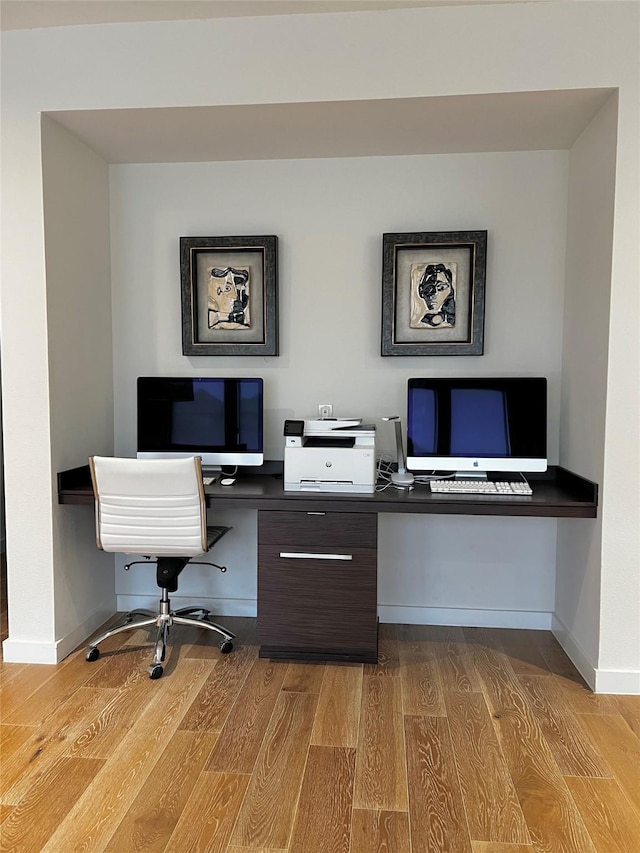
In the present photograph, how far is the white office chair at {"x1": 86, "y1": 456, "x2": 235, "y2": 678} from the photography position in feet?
8.55

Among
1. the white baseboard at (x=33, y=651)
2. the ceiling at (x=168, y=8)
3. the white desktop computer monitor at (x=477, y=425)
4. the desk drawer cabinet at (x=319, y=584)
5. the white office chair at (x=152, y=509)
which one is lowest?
the white baseboard at (x=33, y=651)

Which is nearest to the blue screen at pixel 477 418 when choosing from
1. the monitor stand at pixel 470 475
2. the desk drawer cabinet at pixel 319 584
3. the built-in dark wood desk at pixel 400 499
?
the monitor stand at pixel 470 475

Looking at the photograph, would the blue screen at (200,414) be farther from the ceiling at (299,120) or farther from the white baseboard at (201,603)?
the ceiling at (299,120)

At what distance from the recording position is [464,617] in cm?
324

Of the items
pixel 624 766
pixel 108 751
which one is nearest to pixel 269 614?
pixel 108 751

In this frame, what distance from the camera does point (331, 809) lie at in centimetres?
186

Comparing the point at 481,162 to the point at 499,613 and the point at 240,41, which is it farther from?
the point at 499,613

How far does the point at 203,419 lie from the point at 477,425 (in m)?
1.36

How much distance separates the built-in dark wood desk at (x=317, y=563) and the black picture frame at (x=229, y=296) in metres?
0.84

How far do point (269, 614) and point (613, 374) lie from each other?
1803 mm

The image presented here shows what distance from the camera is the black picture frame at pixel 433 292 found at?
3.06 metres

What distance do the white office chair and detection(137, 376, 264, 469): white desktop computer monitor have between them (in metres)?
0.47

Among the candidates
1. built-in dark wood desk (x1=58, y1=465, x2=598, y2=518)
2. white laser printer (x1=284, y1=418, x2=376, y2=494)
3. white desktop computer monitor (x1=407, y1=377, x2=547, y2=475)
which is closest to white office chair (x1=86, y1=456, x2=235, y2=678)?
built-in dark wood desk (x1=58, y1=465, x2=598, y2=518)

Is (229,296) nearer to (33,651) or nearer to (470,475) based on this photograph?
(470,475)
